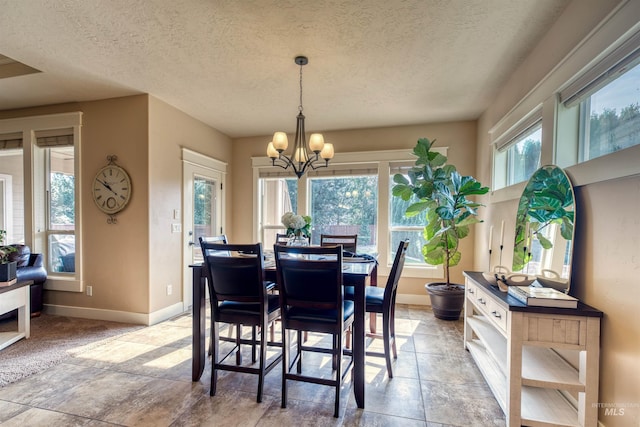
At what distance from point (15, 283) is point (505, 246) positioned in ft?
15.6

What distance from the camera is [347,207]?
458cm

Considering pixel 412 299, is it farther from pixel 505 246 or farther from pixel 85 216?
pixel 85 216

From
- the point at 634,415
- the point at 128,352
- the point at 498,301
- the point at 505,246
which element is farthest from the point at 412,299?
the point at 128,352

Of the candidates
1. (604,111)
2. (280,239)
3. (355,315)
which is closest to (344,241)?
(280,239)

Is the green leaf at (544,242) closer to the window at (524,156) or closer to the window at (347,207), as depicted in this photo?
the window at (524,156)

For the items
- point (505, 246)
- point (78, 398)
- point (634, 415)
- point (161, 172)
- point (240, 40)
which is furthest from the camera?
point (161, 172)

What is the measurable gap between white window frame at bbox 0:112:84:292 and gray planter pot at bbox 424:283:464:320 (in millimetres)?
4225

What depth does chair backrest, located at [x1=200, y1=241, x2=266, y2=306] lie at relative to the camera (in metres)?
1.96

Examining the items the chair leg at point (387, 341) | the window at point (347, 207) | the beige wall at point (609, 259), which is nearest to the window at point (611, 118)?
the beige wall at point (609, 259)

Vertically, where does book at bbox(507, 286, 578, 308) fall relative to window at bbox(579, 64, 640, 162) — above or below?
below

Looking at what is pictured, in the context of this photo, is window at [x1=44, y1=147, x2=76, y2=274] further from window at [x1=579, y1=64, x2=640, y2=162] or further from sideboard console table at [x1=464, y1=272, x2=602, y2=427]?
window at [x1=579, y1=64, x2=640, y2=162]

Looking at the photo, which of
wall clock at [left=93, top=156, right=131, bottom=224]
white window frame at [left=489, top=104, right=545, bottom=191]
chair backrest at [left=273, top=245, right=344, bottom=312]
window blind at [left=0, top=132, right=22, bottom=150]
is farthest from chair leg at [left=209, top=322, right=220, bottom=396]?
window blind at [left=0, top=132, right=22, bottom=150]

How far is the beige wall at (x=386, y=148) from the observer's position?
13.4ft

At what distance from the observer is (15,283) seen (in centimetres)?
291
